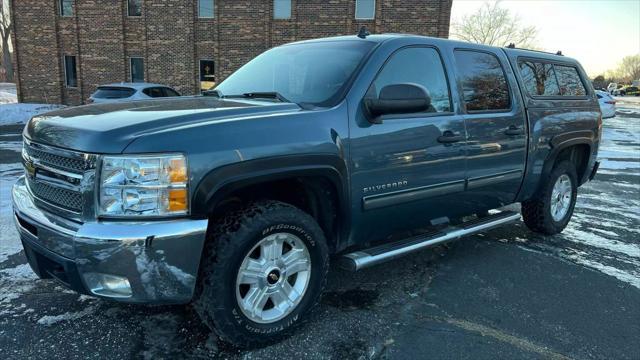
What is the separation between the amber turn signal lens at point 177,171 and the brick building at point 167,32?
19180 millimetres

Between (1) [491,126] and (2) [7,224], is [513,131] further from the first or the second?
(2) [7,224]

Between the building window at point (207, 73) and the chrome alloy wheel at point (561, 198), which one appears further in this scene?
the building window at point (207, 73)

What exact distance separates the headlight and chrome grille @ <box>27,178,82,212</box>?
0.66ft

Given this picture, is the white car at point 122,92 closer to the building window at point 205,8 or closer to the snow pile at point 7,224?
the snow pile at point 7,224

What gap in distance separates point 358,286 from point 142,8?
69.3 feet

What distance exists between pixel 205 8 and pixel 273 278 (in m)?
→ 20.7

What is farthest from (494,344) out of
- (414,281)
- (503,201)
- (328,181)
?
(503,201)

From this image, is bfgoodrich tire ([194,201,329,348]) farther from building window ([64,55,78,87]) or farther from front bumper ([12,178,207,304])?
building window ([64,55,78,87])

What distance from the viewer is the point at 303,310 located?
307 centimetres

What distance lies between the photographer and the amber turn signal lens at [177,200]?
2453 millimetres

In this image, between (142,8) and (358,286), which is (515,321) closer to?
(358,286)

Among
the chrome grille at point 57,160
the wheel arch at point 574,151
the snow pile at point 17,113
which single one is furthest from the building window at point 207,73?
the chrome grille at point 57,160

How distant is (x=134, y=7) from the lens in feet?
70.8

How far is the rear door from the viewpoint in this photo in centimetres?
402
